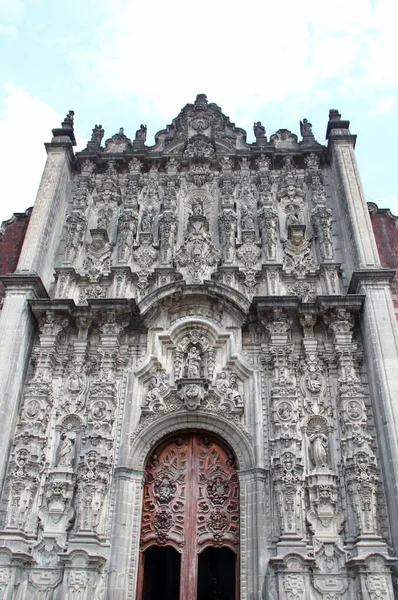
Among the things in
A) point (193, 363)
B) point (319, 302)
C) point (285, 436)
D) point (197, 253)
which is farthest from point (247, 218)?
point (285, 436)

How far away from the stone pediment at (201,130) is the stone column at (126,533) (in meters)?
10.2

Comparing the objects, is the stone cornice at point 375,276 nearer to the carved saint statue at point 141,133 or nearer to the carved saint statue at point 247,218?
the carved saint statue at point 247,218

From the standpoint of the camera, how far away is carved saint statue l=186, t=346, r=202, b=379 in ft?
43.3

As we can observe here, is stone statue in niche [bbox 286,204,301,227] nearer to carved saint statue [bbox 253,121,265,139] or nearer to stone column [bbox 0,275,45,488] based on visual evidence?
carved saint statue [bbox 253,121,265,139]

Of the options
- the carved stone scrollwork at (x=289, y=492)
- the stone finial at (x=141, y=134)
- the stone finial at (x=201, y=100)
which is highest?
the stone finial at (x=201, y=100)

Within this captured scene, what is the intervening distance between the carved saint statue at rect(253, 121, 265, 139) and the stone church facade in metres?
2.02

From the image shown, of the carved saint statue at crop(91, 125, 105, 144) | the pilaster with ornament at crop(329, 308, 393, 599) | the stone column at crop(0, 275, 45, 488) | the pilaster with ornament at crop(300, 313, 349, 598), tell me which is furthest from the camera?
the carved saint statue at crop(91, 125, 105, 144)

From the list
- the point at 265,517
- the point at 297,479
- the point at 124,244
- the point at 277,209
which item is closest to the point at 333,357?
the point at 297,479

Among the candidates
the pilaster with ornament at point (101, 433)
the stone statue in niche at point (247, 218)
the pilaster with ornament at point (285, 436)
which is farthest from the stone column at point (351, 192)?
the pilaster with ornament at point (101, 433)

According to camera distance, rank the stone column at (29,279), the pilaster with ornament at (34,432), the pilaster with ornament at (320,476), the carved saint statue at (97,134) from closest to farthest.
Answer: the pilaster with ornament at (320,476) → the pilaster with ornament at (34,432) → the stone column at (29,279) → the carved saint statue at (97,134)

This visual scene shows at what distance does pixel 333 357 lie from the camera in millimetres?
13352

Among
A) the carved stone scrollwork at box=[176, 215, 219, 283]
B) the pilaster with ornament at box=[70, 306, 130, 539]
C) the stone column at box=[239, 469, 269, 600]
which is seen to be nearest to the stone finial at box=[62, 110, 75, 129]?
the carved stone scrollwork at box=[176, 215, 219, 283]

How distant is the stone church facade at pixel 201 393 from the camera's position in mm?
11219

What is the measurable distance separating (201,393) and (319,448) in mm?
2842
